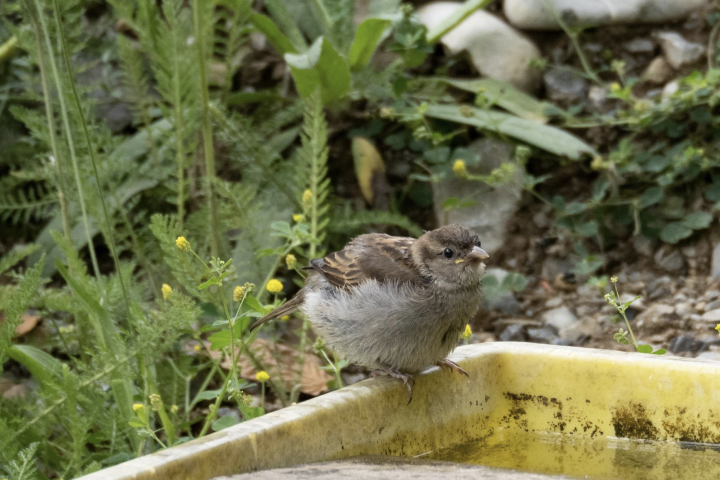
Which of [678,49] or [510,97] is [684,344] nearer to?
[510,97]

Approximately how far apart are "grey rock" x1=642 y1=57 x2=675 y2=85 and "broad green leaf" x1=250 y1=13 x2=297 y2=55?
2.34m

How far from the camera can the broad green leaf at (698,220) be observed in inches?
191

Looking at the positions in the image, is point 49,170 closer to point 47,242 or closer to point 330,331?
point 47,242

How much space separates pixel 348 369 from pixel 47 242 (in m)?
2.01

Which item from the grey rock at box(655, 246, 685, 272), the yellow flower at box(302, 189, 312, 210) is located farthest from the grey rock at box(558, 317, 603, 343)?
the yellow flower at box(302, 189, 312, 210)

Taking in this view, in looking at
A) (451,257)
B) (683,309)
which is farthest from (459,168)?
(451,257)

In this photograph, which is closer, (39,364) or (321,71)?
(39,364)

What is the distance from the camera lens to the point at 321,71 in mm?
4820

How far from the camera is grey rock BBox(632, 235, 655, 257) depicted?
5.14 m

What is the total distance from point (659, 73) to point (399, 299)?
133 inches

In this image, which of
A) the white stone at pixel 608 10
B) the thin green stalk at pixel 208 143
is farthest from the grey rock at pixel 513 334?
the white stone at pixel 608 10

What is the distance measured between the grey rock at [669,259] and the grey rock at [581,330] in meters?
0.72

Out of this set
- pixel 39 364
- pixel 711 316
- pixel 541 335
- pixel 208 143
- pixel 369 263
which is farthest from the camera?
pixel 541 335

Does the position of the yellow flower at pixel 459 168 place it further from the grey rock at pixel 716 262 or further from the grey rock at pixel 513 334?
the grey rock at pixel 716 262
